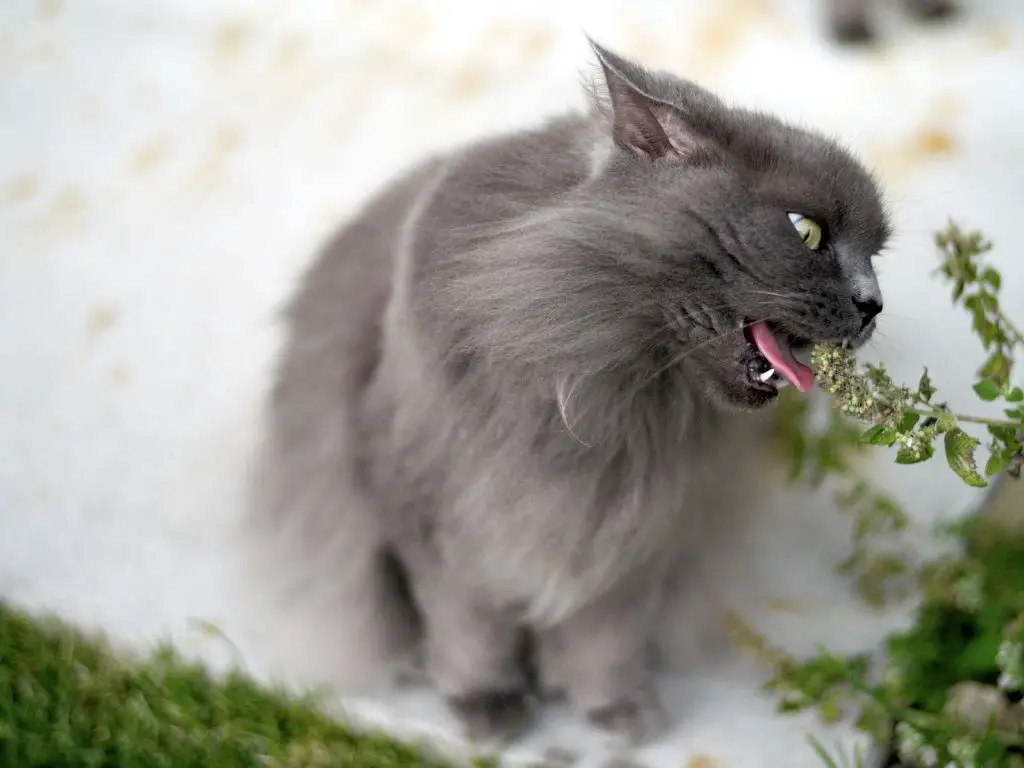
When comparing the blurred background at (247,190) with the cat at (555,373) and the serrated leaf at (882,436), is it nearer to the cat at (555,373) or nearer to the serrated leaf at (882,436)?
the cat at (555,373)

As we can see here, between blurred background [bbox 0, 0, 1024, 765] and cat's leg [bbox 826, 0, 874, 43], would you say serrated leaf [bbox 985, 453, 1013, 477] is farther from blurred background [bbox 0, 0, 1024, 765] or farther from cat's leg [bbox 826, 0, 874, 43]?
cat's leg [bbox 826, 0, 874, 43]

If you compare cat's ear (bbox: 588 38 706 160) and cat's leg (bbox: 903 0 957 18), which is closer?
cat's ear (bbox: 588 38 706 160)

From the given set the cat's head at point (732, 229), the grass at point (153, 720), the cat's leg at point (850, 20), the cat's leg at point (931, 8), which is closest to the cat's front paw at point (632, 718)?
the grass at point (153, 720)

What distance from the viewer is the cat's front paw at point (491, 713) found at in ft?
4.74

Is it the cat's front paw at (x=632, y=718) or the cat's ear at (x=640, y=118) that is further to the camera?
the cat's front paw at (x=632, y=718)

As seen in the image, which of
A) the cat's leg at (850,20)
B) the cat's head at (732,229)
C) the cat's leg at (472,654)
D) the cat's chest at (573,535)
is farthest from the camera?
the cat's leg at (850,20)

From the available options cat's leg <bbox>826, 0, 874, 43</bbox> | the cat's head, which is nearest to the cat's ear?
the cat's head

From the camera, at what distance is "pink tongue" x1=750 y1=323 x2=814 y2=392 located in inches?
35.7

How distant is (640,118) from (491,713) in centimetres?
94

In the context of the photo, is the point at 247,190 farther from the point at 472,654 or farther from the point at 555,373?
the point at 555,373

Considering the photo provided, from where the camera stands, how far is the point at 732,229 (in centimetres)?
87

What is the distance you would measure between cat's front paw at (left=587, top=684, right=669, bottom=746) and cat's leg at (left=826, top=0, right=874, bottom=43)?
4.25 ft

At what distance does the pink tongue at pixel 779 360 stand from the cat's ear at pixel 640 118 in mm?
184

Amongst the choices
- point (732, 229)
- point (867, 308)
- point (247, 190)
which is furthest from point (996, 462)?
point (247, 190)
